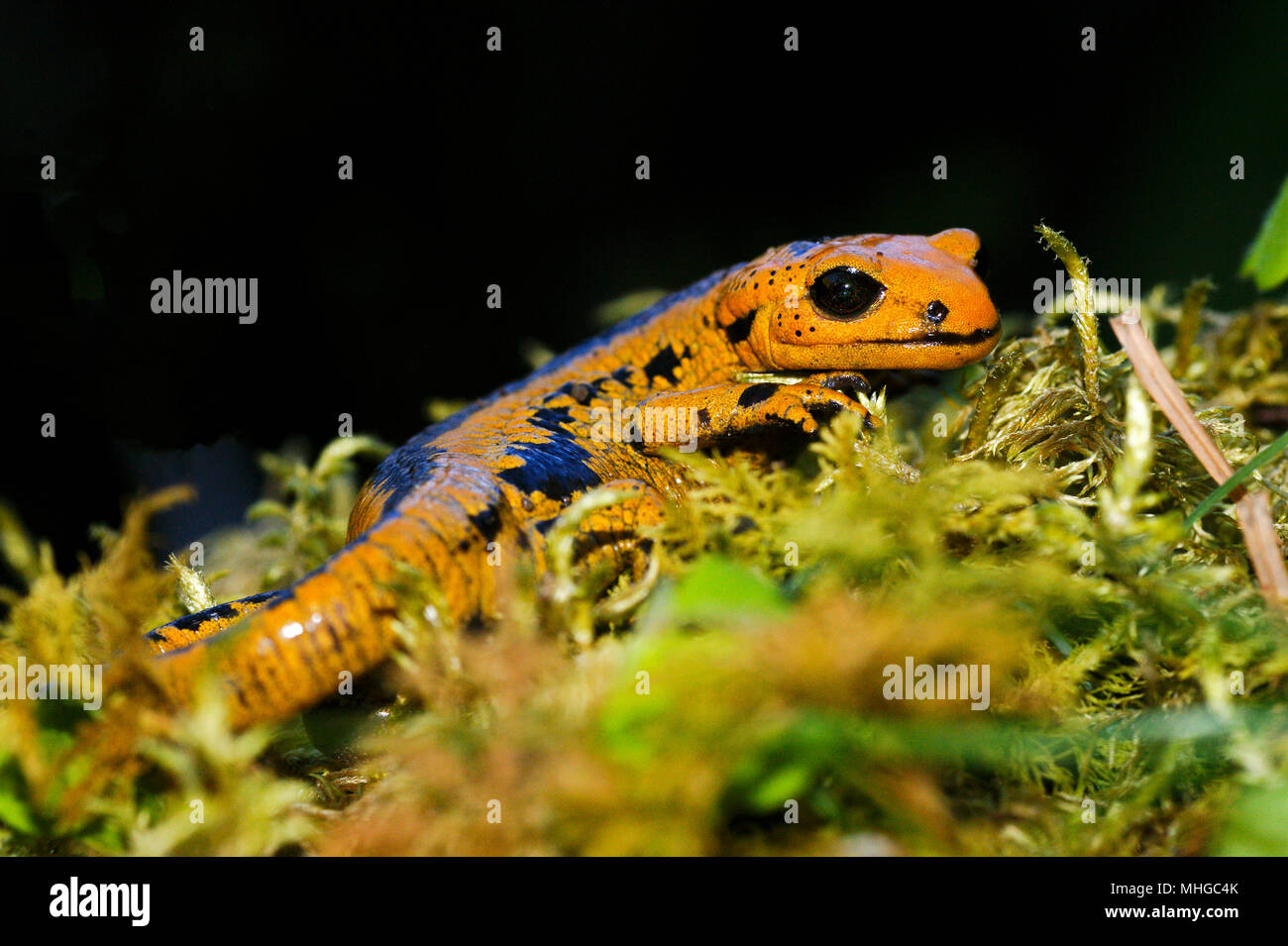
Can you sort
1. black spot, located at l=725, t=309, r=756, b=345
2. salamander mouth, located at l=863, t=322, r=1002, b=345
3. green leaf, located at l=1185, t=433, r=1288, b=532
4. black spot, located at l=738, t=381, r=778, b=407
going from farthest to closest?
black spot, located at l=725, t=309, r=756, b=345 → black spot, located at l=738, t=381, r=778, b=407 → salamander mouth, located at l=863, t=322, r=1002, b=345 → green leaf, located at l=1185, t=433, r=1288, b=532

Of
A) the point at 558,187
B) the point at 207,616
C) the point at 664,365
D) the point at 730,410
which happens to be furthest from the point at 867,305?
the point at 558,187

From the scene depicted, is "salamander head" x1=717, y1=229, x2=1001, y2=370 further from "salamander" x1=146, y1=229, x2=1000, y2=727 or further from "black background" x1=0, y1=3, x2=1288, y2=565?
"black background" x1=0, y1=3, x2=1288, y2=565

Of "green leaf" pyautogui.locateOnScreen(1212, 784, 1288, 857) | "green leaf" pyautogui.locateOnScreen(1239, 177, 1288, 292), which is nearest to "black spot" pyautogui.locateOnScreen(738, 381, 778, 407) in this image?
"green leaf" pyautogui.locateOnScreen(1239, 177, 1288, 292)

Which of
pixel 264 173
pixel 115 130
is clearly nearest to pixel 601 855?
pixel 115 130

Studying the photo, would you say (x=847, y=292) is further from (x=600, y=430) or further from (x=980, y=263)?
(x=600, y=430)

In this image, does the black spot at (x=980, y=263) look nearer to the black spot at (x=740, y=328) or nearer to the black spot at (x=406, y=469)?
the black spot at (x=740, y=328)

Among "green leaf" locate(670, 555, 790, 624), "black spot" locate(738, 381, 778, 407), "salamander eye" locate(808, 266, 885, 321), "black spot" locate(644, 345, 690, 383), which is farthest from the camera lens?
"black spot" locate(644, 345, 690, 383)
